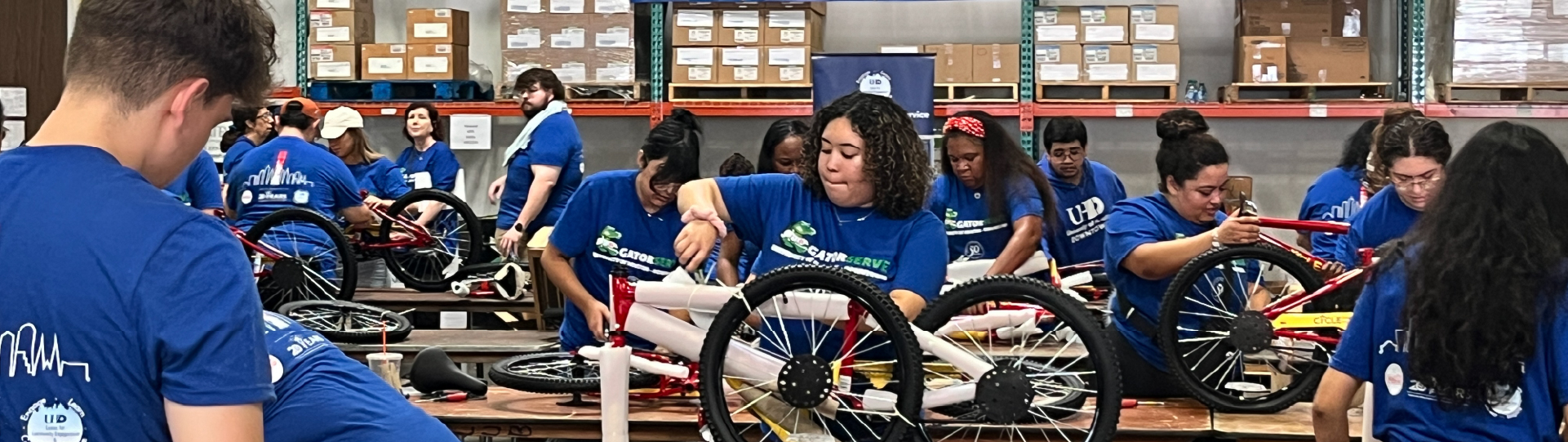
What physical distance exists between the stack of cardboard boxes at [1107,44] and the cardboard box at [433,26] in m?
3.69

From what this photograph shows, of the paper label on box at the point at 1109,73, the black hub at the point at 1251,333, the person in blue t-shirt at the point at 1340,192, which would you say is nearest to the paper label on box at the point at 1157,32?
the paper label on box at the point at 1109,73

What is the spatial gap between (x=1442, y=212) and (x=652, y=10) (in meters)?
7.38

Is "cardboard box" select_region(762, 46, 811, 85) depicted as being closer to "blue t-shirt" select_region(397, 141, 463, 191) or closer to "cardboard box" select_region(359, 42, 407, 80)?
"blue t-shirt" select_region(397, 141, 463, 191)

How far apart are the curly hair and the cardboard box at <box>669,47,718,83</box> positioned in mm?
5879

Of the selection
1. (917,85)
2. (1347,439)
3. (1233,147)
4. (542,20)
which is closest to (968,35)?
(1233,147)

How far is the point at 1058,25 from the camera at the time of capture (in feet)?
29.5

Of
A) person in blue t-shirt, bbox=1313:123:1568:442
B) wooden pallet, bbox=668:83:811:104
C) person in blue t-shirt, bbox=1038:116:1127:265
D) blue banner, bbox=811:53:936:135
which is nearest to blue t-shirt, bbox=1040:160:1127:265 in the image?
person in blue t-shirt, bbox=1038:116:1127:265

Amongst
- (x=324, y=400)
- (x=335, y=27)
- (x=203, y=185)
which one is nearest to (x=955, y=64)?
(x=335, y=27)

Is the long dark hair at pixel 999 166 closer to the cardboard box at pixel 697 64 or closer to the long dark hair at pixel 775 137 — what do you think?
the long dark hair at pixel 775 137

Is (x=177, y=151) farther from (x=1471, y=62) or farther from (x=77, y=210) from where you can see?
(x=1471, y=62)

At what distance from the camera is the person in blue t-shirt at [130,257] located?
1.38m

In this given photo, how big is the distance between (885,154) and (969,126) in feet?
7.40

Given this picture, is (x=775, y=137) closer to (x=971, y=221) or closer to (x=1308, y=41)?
(x=971, y=221)

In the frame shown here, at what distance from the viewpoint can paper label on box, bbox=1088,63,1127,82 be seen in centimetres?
898
